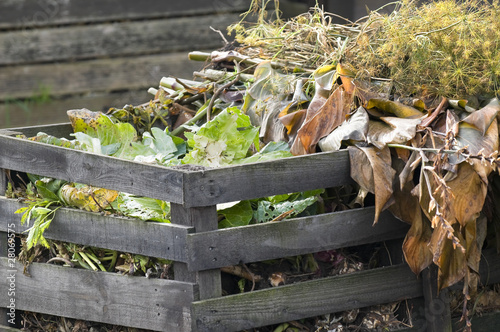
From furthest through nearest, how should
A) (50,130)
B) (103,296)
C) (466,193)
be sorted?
(50,130), (103,296), (466,193)

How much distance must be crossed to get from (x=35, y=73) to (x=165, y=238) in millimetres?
3074

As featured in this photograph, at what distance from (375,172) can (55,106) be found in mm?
3351

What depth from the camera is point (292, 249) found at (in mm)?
2256

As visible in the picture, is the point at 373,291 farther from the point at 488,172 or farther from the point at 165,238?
the point at 165,238

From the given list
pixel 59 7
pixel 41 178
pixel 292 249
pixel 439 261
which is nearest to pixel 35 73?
pixel 59 7

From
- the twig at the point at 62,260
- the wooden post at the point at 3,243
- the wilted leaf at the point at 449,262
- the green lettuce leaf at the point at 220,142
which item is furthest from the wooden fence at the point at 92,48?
the wilted leaf at the point at 449,262

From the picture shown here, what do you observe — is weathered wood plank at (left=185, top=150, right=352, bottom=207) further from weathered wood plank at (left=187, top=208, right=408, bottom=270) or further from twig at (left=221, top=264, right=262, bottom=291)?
twig at (left=221, top=264, right=262, bottom=291)

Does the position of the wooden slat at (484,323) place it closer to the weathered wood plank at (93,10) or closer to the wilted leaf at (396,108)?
the wilted leaf at (396,108)

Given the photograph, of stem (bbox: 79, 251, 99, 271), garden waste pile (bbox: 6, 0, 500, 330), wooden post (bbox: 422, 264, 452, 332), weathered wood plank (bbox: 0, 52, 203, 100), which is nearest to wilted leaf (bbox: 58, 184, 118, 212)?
garden waste pile (bbox: 6, 0, 500, 330)

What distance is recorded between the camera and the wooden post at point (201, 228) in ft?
7.08

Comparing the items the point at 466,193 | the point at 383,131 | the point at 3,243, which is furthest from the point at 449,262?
the point at 3,243

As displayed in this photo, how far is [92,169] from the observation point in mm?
2328

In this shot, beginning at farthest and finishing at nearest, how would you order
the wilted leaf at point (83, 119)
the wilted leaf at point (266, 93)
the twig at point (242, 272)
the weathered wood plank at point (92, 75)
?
the weathered wood plank at point (92, 75) < the wilted leaf at point (83, 119) < the wilted leaf at point (266, 93) < the twig at point (242, 272)

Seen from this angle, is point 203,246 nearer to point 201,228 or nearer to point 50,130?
point 201,228
